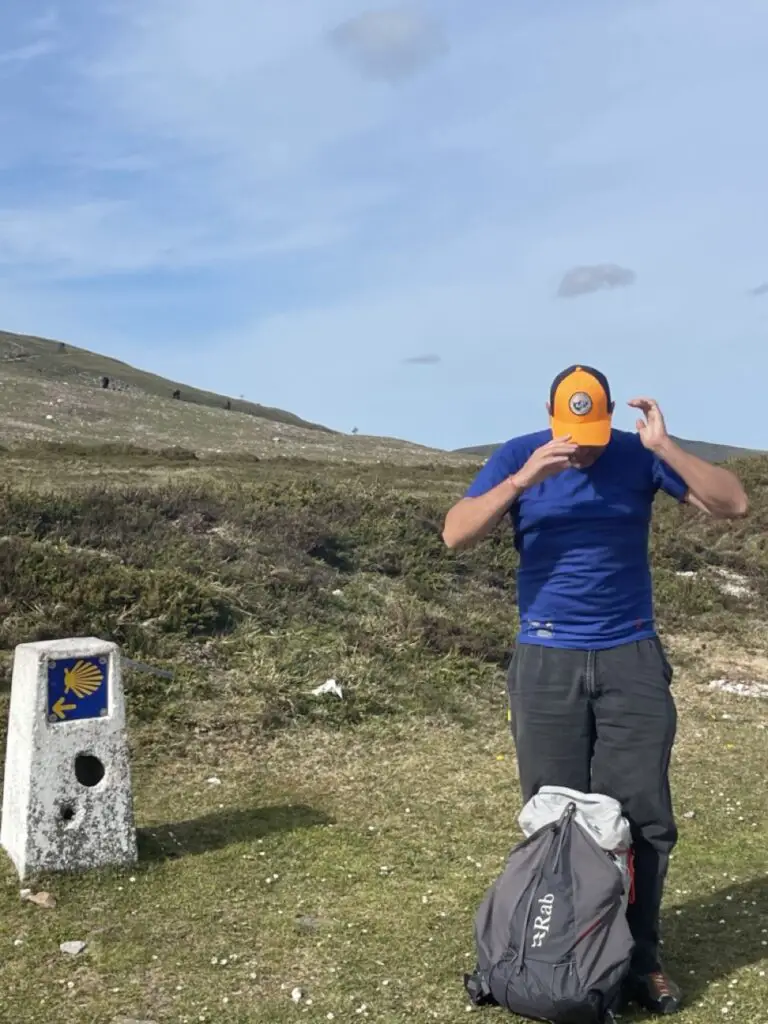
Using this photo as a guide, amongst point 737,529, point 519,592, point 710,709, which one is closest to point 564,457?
point 519,592

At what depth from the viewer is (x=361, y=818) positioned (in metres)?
6.97

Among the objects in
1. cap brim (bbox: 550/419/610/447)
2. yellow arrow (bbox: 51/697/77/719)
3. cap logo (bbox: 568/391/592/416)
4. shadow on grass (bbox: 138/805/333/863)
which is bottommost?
shadow on grass (bbox: 138/805/333/863)

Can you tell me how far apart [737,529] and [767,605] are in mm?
3639

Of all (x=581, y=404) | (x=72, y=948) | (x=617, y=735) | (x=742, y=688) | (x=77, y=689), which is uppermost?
(x=581, y=404)

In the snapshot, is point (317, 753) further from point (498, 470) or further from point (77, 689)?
point (498, 470)

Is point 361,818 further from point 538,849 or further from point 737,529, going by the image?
point 737,529

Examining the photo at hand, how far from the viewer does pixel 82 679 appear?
594 cm

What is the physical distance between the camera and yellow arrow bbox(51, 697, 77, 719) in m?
5.86

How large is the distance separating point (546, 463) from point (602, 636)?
32.4 inches

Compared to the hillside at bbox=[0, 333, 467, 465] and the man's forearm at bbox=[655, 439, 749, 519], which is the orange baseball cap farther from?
the hillside at bbox=[0, 333, 467, 465]

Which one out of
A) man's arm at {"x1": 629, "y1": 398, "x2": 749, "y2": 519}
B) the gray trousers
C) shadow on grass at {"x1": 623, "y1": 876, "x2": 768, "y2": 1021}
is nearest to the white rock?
the gray trousers

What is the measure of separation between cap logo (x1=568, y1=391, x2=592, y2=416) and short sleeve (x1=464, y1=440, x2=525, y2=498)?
1.03 ft

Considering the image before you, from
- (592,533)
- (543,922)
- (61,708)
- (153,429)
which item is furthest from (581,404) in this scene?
(153,429)

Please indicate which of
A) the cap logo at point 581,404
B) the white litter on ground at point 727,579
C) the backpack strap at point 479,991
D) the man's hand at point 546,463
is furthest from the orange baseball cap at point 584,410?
the white litter on ground at point 727,579
